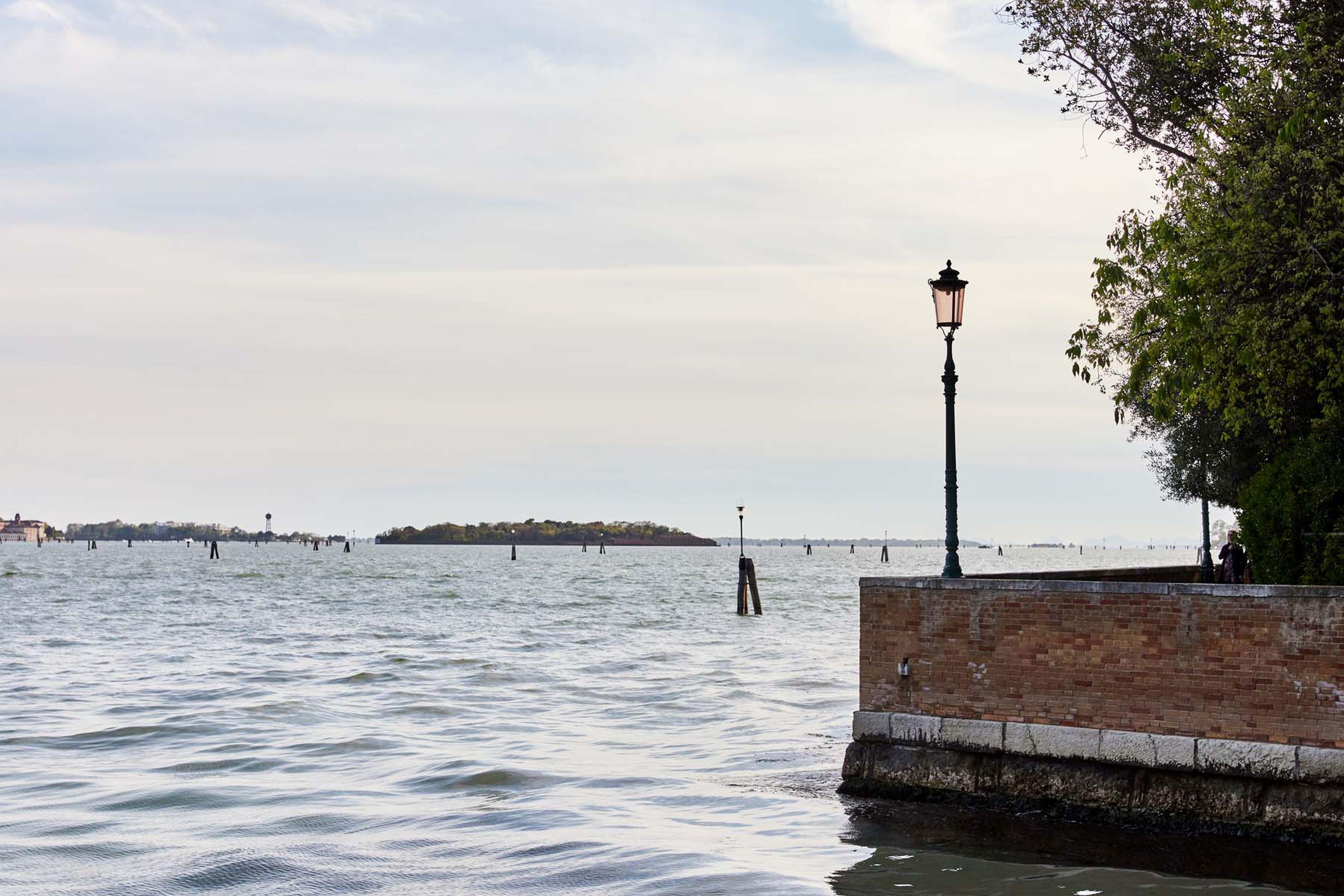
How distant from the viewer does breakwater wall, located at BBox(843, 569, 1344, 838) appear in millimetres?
11680

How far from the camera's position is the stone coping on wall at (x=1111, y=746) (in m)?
11.7

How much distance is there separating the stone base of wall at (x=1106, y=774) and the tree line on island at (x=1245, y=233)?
5.04m

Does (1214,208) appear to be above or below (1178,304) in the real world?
above

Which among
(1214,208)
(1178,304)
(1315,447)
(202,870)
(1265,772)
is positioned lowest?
(202,870)

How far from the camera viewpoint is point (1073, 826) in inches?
496

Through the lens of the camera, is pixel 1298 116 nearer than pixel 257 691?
Yes

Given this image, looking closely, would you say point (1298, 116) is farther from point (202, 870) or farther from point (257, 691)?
point (257, 691)

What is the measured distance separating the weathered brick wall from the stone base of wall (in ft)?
0.43

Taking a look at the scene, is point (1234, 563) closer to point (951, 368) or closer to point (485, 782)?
point (951, 368)

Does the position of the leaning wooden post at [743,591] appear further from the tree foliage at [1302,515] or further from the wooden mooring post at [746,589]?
the tree foliage at [1302,515]

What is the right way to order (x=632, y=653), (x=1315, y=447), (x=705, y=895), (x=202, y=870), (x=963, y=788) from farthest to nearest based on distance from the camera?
(x=632, y=653) → (x=1315, y=447) → (x=963, y=788) → (x=202, y=870) → (x=705, y=895)

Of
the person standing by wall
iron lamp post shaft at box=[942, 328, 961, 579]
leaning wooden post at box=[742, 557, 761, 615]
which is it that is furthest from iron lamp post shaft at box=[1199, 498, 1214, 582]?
leaning wooden post at box=[742, 557, 761, 615]

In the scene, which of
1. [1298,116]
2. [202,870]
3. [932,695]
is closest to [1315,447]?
[1298,116]

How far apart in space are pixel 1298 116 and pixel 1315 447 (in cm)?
583
